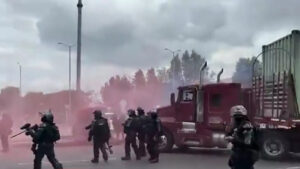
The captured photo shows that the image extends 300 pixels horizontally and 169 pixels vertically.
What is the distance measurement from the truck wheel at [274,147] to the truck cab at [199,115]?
147 centimetres

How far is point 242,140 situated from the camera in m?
7.27

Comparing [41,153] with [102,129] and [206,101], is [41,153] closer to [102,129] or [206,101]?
[102,129]

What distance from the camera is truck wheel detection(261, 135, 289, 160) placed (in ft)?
52.2

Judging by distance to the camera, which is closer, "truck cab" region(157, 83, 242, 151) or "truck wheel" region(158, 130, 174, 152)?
"truck cab" region(157, 83, 242, 151)

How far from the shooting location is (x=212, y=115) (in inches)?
685

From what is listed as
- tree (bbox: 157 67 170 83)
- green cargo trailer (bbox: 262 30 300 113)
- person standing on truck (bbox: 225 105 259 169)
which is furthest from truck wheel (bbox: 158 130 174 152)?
tree (bbox: 157 67 170 83)

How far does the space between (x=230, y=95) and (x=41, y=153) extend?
8.29 meters

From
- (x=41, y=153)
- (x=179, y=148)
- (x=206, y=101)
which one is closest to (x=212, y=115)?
(x=206, y=101)

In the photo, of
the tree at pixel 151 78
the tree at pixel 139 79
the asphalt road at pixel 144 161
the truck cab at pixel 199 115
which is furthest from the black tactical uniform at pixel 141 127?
the tree at pixel 151 78

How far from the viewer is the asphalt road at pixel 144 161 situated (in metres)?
14.0

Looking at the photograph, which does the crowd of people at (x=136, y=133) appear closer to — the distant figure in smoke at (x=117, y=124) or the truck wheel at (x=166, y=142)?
the truck wheel at (x=166, y=142)

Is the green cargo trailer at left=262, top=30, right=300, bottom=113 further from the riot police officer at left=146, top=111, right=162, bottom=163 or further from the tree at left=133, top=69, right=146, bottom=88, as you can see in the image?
the tree at left=133, top=69, right=146, bottom=88

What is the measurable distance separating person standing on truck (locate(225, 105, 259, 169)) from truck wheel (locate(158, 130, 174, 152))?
1038cm

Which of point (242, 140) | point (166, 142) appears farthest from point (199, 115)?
point (242, 140)
